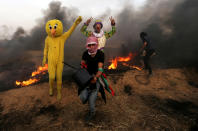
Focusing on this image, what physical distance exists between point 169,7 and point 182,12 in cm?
213

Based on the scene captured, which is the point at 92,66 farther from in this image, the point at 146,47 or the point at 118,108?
the point at 146,47

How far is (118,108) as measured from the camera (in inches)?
144

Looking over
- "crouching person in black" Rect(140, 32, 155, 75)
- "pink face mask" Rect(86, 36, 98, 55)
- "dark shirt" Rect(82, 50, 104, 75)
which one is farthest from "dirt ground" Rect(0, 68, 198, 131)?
"pink face mask" Rect(86, 36, 98, 55)

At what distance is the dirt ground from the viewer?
2.92 m

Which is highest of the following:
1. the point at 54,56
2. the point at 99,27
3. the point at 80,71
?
the point at 99,27

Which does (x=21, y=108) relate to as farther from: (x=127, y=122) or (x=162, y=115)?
(x=162, y=115)

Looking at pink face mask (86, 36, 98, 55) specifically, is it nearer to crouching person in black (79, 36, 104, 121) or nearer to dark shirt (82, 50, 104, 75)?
crouching person in black (79, 36, 104, 121)

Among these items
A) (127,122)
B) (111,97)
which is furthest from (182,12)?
(127,122)

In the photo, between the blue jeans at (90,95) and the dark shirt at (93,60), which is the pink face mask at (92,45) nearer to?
the dark shirt at (93,60)

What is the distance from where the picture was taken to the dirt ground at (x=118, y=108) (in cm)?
292

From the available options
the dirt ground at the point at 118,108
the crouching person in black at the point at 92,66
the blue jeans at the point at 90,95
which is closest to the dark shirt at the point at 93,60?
the crouching person in black at the point at 92,66

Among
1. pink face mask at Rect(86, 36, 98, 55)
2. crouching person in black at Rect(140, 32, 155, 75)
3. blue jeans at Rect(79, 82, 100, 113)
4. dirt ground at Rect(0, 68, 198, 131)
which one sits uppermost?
crouching person in black at Rect(140, 32, 155, 75)

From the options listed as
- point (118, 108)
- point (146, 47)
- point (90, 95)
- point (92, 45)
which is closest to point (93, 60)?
point (92, 45)

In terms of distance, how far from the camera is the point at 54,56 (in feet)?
12.5
